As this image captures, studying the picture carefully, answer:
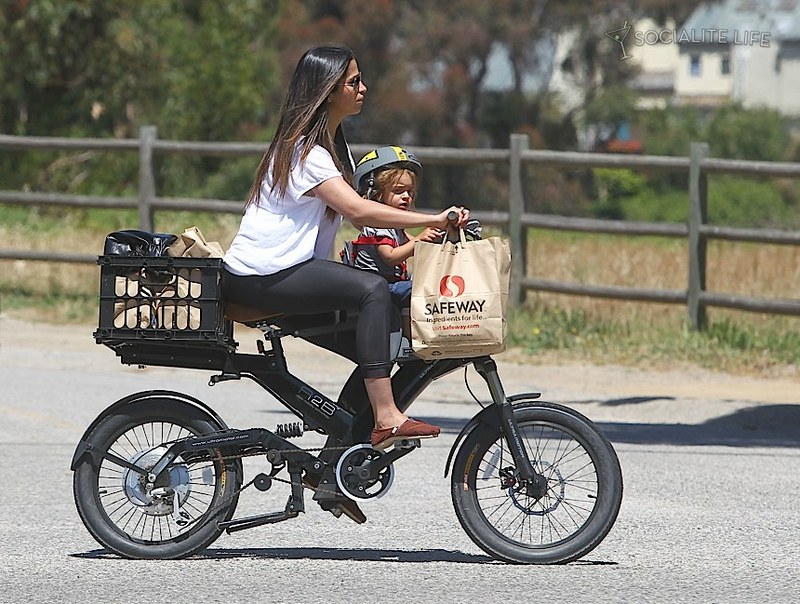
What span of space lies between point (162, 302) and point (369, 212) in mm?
837

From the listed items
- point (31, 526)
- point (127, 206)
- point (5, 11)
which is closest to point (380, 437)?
point (31, 526)

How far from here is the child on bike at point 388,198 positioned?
6.24m

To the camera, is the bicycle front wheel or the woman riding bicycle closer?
the woman riding bicycle

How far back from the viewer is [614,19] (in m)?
60.9

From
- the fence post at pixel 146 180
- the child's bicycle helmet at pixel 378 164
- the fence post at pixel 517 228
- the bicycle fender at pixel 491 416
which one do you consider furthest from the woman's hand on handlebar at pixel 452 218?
the fence post at pixel 146 180

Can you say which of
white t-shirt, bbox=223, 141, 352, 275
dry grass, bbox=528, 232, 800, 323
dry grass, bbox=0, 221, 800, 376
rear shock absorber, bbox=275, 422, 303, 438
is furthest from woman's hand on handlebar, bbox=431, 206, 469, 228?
dry grass, bbox=528, 232, 800, 323

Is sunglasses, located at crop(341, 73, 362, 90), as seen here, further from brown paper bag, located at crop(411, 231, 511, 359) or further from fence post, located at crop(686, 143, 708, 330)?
fence post, located at crop(686, 143, 708, 330)

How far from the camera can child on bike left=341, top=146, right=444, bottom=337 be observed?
20.5 feet

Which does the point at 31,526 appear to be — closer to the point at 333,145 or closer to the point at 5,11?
the point at 333,145

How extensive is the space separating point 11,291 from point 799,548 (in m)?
10.6

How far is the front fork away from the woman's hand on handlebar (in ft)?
1.77

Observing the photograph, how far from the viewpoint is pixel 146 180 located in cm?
1600

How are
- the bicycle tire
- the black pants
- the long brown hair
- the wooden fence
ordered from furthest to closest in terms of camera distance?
the wooden fence < the bicycle tire < the long brown hair < the black pants

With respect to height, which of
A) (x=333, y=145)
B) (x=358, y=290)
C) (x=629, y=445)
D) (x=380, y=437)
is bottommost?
(x=629, y=445)
